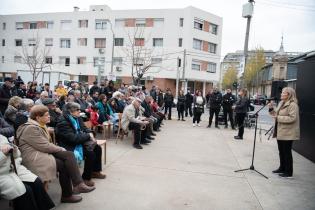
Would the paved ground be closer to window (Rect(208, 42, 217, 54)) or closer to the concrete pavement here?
the concrete pavement

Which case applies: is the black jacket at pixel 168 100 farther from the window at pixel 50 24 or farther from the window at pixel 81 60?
the window at pixel 50 24

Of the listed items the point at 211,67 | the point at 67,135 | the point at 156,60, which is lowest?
the point at 67,135

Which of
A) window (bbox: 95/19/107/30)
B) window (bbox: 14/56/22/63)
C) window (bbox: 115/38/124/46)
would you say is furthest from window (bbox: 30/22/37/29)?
window (bbox: 115/38/124/46)

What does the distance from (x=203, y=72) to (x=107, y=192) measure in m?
35.6

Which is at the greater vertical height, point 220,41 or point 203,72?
point 220,41

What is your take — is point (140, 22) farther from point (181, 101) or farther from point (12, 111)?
point (12, 111)

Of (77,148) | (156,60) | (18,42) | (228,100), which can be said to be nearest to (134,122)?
(77,148)

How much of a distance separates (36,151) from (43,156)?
0.12 meters

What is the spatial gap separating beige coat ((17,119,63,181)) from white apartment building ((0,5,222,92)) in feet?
102

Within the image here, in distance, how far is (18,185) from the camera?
3184 mm

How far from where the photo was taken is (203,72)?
39.1m

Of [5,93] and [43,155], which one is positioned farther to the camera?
[5,93]

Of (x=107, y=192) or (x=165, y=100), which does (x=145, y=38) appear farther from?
(x=107, y=192)

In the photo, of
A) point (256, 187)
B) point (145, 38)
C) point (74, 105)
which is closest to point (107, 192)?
point (74, 105)
